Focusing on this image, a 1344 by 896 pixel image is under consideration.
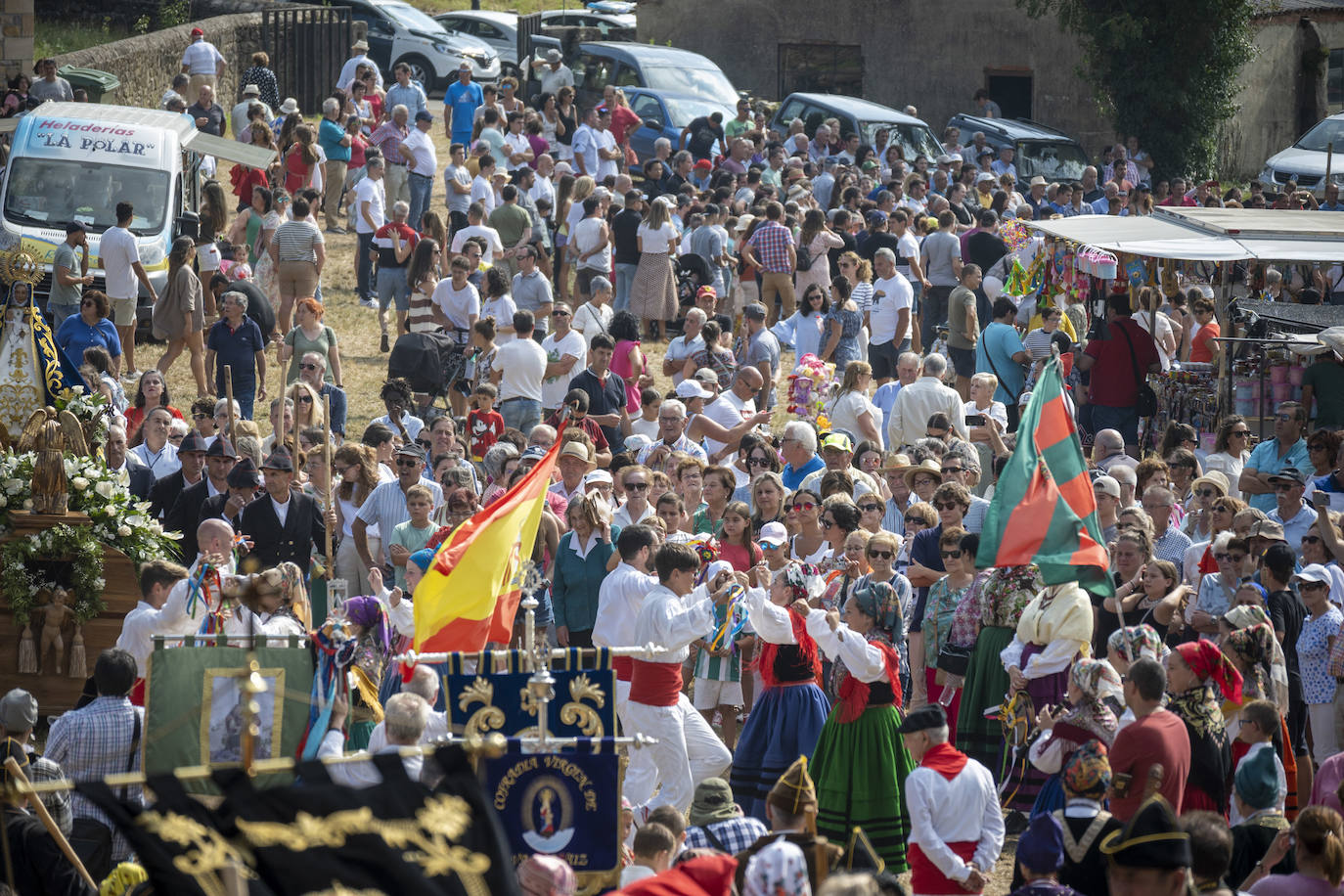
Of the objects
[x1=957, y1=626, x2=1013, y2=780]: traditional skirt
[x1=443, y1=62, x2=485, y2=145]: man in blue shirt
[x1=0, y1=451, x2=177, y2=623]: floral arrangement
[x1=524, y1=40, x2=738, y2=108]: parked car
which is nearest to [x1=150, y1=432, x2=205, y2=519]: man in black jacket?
[x1=0, y1=451, x2=177, y2=623]: floral arrangement

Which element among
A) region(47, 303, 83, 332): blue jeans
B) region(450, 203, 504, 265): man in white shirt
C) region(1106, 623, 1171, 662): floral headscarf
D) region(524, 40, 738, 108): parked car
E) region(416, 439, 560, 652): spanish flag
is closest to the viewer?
region(416, 439, 560, 652): spanish flag

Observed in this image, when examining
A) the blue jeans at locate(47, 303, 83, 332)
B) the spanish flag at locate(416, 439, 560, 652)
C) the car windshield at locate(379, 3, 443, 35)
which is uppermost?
the car windshield at locate(379, 3, 443, 35)

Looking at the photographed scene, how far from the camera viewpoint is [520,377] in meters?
14.3

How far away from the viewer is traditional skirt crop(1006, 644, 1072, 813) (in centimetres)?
885

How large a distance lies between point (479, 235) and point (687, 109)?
348 inches

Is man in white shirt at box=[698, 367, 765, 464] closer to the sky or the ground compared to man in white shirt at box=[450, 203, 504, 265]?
closer to the ground

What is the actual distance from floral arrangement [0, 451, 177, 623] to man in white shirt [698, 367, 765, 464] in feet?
14.1

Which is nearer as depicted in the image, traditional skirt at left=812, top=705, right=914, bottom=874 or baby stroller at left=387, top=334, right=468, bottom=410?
traditional skirt at left=812, top=705, right=914, bottom=874

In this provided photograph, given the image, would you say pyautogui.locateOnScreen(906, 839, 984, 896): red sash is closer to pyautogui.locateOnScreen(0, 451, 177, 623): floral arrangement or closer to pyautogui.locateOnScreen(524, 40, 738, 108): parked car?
pyautogui.locateOnScreen(0, 451, 177, 623): floral arrangement

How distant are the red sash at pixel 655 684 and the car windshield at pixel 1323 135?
23.9 m

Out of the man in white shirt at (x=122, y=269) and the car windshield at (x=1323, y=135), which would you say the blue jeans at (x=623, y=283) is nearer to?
the man in white shirt at (x=122, y=269)

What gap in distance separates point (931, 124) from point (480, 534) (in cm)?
2825

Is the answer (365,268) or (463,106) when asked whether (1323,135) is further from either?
(365,268)

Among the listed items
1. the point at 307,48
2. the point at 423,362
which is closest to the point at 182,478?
the point at 423,362
